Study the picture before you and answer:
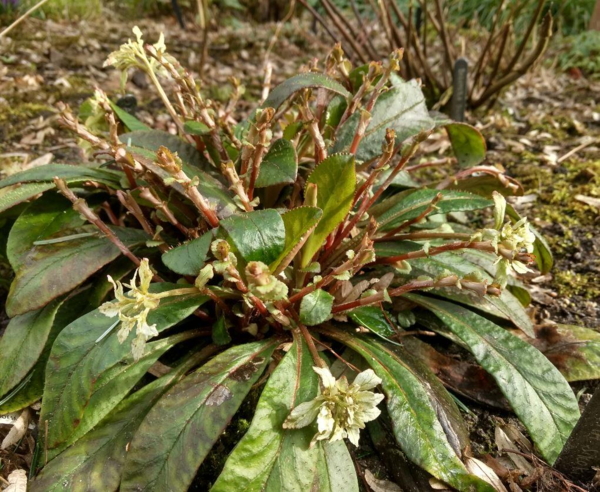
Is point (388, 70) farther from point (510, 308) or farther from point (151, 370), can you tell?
point (151, 370)

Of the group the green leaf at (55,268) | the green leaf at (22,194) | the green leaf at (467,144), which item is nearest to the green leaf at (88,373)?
the green leaf at (55,268)

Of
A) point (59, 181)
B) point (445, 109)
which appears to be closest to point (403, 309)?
point (59, 181)

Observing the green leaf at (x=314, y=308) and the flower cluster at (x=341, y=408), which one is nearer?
the flower cluster at (x=341, y=408)

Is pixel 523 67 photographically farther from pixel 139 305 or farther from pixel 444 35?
pixel 139 305

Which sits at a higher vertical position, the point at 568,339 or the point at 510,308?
the point at 510,308

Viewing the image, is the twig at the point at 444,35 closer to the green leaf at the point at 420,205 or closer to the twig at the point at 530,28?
the twig at the point at 530,28

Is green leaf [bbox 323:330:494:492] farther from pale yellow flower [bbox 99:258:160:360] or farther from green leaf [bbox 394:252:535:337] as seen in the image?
pale yellow flower [bbox 99:258:160:360]
